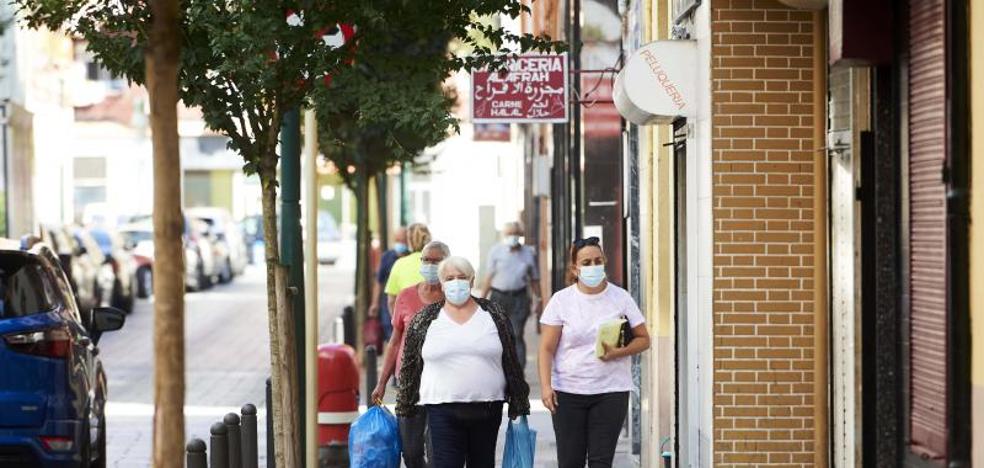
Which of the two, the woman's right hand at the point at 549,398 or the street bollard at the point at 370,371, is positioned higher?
the woman's right hand at the point at 549,398

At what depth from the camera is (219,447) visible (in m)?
10.4

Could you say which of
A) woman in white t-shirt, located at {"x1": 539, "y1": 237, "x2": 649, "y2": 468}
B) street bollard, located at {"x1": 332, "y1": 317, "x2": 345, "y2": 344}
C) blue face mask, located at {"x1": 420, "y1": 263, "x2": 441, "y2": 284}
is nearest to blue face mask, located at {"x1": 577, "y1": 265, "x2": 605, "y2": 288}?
woman in white t-shirt, located at {"x1": 539, "y1": 237, "x2": 649, "y2": 468}

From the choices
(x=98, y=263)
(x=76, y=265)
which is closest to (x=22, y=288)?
(x=76, y=265)

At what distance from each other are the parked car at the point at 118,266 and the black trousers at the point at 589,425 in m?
26.0

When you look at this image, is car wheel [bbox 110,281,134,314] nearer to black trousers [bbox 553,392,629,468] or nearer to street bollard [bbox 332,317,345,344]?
street bollard [bbox 332,317,345,344]

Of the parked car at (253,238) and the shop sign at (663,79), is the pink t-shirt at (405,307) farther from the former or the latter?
the parked car at (253,238)

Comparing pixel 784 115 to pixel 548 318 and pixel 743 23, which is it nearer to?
pixel 743 23

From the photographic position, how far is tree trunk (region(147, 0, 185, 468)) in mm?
5777

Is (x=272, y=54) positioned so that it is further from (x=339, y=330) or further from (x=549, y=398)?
(x=339, y=330)

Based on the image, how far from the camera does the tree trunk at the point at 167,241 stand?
19.0 feet

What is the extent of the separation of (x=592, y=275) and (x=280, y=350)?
1688 mm

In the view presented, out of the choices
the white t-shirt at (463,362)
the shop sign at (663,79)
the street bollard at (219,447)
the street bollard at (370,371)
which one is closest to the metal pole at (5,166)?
the street bollard at (370,371)

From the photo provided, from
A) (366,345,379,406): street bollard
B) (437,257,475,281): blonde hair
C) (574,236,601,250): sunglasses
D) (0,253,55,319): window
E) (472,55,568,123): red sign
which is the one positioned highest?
(472,55,568,123): red sign

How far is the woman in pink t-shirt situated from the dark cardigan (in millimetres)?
239
